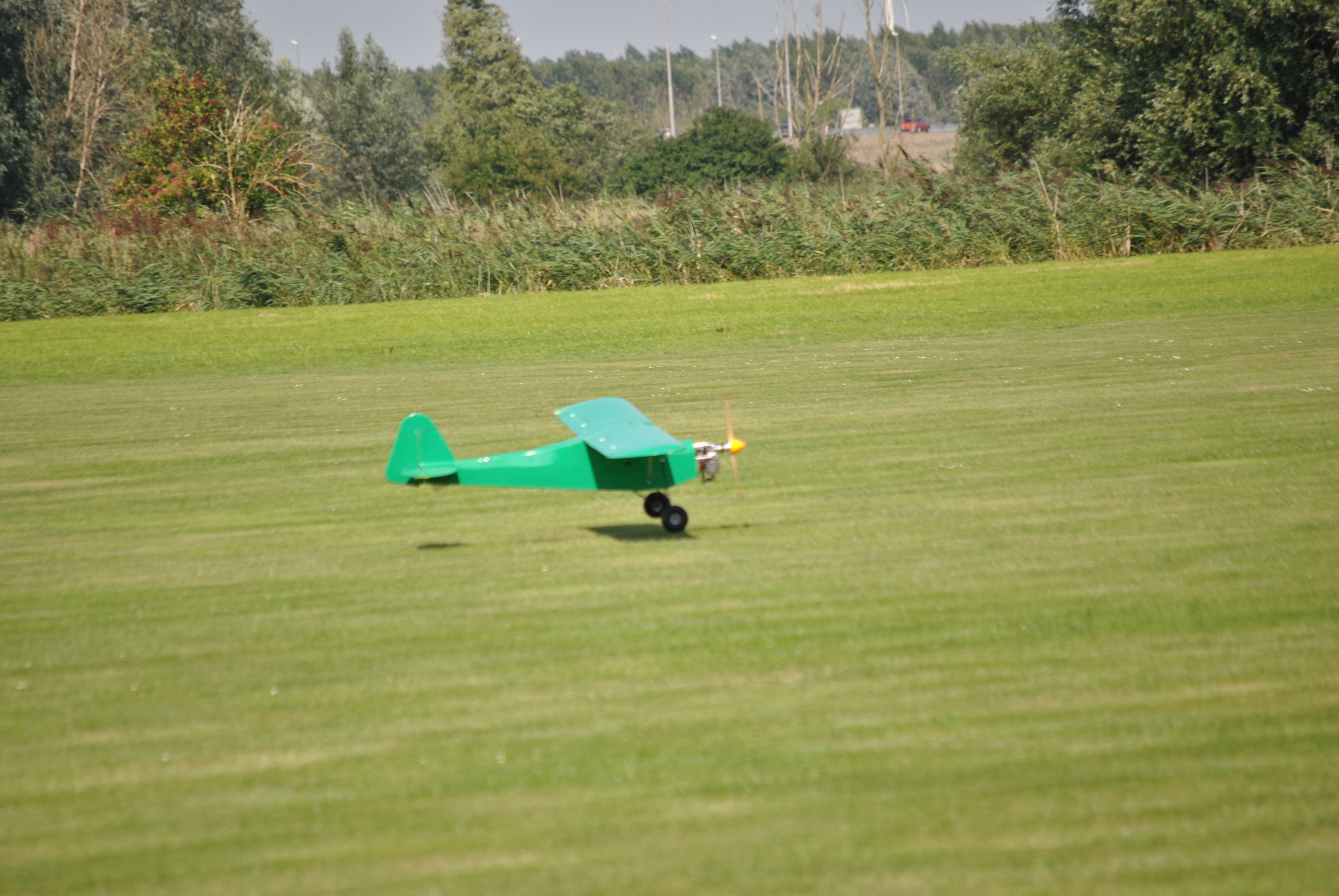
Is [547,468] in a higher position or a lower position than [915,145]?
lower

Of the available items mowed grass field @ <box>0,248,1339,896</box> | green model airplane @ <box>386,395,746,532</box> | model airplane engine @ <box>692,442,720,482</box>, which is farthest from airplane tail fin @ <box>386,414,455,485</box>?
model airplane engine @ <box>692,442,720,482</box>

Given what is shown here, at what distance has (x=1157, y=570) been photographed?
6523mm

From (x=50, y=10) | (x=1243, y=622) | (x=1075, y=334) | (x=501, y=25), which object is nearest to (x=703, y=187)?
(x=1075, y=334)

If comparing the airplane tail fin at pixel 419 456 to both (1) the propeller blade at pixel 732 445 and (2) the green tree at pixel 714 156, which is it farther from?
(2) the green tree at pixel 714 156

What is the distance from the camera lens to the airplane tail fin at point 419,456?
23.8 ft

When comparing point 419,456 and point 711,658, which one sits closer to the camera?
point 711,658

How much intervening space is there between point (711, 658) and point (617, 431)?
241 cm

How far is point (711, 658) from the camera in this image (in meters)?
5.46

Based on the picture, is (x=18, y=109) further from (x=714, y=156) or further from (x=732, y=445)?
(x=732, y=445)

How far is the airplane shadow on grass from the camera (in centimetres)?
784

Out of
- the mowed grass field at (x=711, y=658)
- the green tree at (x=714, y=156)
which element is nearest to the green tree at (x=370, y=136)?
the green tree at (x=714, y=156)

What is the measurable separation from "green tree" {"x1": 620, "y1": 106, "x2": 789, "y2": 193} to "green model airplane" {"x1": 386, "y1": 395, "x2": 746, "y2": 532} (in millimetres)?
75050

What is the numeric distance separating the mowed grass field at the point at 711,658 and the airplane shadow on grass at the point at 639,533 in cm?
3

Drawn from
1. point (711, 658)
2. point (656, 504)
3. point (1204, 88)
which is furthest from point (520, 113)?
point (711, 658)
